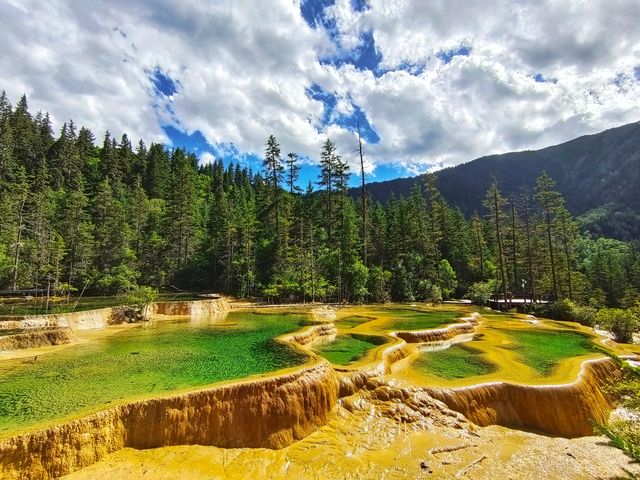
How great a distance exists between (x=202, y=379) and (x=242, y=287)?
30.8 meters

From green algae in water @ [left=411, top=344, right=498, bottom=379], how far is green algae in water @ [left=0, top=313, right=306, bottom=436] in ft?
17.6

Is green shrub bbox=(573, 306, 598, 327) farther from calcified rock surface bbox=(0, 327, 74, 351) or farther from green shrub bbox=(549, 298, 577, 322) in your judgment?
calcified rock surface bbox=(0, 327, 74, 351)

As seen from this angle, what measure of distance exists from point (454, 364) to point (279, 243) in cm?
3062

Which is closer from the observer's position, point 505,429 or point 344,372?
point 505,429

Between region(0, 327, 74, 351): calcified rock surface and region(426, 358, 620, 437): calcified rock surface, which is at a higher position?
region(0, 327, 74, 351): calcified rock surface

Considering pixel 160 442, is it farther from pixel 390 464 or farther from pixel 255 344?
pixel 255 344

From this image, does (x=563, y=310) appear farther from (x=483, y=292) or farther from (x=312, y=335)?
(x=312, y=335)

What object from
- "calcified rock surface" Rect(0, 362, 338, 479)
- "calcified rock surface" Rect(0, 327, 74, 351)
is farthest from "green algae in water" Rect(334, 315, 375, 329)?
"calcified rock surface" Rect(0, 327, 74, 351)

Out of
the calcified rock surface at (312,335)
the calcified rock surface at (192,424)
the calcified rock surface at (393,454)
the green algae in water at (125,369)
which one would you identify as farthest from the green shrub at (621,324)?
the green algae in water at (125,369)

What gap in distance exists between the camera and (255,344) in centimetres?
1614

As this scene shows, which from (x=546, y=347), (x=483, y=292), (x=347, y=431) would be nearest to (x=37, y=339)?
(x=347, y=431)

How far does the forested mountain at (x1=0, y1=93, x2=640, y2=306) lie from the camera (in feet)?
129

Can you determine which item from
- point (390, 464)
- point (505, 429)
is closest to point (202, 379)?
point (390, 464)

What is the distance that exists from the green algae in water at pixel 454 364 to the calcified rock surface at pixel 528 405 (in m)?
1.50
